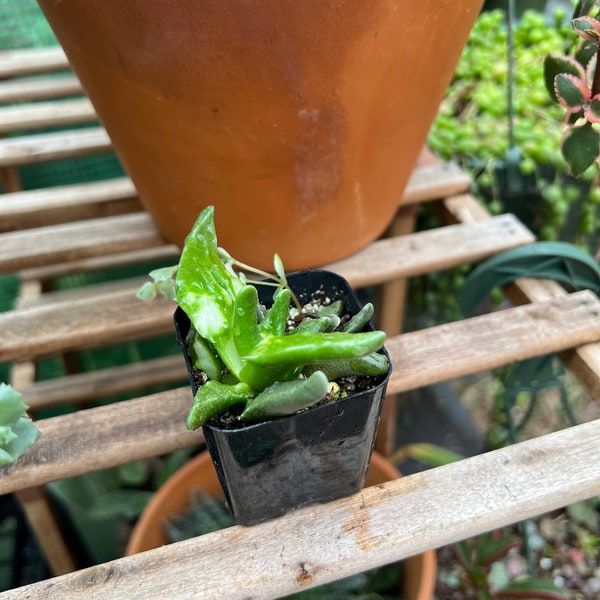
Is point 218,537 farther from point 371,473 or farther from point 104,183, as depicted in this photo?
point 104,183

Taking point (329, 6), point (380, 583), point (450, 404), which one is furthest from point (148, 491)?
point (329, 6)

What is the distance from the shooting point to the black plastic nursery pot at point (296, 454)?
0.40 meters

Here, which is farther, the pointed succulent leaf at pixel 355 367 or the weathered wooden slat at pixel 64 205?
the weathered wooden slat at pixel 64 205

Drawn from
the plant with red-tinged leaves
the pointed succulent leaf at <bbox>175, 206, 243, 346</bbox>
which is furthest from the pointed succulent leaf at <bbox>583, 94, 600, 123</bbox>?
the pointed succulent leaf at <bbox>175, 206, 243, 346</bbox>

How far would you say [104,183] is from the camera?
2.78ft

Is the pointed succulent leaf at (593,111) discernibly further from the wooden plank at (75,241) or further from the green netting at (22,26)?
the green netting at (22,26)

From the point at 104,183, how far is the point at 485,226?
21.4 inches

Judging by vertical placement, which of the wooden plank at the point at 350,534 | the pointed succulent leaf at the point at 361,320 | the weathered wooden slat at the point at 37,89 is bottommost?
the wooden plank at the point at 350,534

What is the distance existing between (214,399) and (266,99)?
264 mm

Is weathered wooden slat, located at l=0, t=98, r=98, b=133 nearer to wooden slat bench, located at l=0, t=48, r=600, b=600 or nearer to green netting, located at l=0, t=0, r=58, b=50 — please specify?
wooden slat bench, located at l=0, t=48, r=600, b=600

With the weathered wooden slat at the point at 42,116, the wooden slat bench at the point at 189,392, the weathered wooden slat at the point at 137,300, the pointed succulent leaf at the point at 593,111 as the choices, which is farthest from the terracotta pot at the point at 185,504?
the weathered wooden slat at the point at 42,116

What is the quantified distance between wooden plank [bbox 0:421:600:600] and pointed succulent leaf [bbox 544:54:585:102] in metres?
0.34

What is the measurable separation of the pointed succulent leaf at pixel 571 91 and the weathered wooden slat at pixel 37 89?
88 cm

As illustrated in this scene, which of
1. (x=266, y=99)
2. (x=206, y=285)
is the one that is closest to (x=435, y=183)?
(x=266, y=99)
